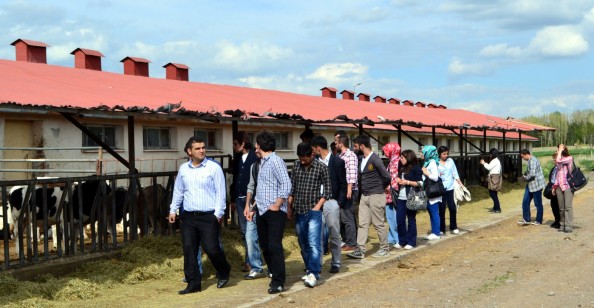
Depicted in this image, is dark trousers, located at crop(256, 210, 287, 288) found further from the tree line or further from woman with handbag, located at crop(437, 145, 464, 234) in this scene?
the tree line

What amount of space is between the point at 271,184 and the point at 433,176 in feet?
15.3

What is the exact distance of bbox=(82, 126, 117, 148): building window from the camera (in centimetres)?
1855

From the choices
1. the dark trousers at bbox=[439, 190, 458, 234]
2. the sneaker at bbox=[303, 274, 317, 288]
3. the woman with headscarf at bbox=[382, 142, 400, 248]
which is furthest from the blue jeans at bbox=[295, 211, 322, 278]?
Result: the dark trousers at bbox=[439, 190, 458, 234]

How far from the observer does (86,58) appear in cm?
2180

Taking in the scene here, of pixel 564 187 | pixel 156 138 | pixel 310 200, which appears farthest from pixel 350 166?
pixel 156 138

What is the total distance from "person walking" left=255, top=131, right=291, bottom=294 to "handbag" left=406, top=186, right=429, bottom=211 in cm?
341

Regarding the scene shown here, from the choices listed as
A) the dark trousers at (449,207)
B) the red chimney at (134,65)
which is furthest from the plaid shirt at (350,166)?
the red chimney at (134,65)

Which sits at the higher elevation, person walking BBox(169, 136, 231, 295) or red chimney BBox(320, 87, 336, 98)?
red chimney BBox(320, 87, 336, 98)

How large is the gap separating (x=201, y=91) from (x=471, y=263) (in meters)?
9.06

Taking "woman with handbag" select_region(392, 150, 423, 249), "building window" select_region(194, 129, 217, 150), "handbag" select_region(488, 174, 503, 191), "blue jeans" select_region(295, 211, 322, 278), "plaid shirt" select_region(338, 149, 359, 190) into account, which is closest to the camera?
"blue jeans" select_region(295, 211, 322, 278)

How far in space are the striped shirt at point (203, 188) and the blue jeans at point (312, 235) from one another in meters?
1.02

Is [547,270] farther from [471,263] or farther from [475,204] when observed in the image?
[475,204]

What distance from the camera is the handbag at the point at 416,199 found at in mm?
10781

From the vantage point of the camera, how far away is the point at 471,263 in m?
9.68
